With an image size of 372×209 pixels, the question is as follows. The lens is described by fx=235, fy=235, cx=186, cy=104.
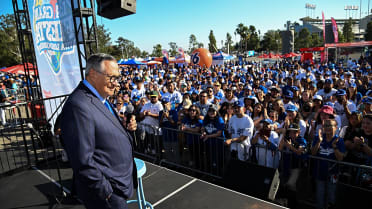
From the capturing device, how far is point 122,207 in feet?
6.03

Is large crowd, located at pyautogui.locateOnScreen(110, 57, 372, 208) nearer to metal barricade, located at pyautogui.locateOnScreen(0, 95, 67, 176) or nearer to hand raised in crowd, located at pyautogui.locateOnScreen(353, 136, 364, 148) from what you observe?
hand raised in crowd, located at pyautogui.locateOnScreen(353, 136, 364, 148)

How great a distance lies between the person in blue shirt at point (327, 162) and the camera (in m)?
3.56

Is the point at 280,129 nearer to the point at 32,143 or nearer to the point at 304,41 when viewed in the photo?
the point at 32,143

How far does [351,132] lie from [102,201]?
4.03 meters

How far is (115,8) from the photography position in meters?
4.62

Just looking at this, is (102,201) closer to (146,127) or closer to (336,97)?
(146,127)

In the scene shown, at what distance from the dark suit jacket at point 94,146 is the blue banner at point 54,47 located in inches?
202

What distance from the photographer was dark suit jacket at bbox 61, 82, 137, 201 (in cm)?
155

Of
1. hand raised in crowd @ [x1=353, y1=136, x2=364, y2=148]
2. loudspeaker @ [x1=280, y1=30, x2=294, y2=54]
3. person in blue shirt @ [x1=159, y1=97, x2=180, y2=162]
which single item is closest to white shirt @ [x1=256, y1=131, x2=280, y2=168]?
hand raised in crowd @ [x1=353, y1=136, x2=364, y2=148]

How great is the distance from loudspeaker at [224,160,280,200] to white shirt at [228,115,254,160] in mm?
544

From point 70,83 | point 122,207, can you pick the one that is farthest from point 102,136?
point 70,83

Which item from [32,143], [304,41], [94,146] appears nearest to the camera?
[94,146]

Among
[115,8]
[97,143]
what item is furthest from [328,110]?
[115,8]

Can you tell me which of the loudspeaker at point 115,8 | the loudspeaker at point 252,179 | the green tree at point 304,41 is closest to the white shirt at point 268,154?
the loudspeaker at point 252,179
